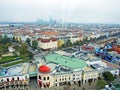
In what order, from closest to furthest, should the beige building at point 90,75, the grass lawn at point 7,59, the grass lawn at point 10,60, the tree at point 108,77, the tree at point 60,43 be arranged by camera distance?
the tree at point 108,77
the beige building at point 90,75
the grass lawn at point 10,60
the grass lawn at point 7,59
the tree at point 60,43

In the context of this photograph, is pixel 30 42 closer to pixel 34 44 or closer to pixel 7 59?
pixel 34 44

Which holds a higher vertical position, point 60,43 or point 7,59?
point 60,43

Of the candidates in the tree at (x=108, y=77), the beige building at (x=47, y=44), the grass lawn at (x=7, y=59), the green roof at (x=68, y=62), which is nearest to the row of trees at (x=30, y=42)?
the beige building at (x=47, y=44)

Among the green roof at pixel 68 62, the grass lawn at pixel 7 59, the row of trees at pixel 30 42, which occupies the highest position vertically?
the green roof at pixel 68 62

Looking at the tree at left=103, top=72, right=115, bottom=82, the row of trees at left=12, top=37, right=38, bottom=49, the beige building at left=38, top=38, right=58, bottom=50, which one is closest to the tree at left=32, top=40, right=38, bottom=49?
the row of trees at left=12, top=37, right=38, bottom=49

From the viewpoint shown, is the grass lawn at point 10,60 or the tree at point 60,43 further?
the tree at point 60,43

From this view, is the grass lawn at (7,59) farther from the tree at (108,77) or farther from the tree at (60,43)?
the tree at (108,77)

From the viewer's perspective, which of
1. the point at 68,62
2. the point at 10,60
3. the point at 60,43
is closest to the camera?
the point at 68,62

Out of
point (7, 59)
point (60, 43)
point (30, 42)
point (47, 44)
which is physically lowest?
point (7, 59)

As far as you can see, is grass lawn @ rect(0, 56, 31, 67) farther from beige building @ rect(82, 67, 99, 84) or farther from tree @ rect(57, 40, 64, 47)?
tree @ rect(57, 40, 64, 47)

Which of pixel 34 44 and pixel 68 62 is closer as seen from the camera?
pixel 68 62

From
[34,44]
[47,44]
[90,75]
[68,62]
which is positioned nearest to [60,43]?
[47,44]
